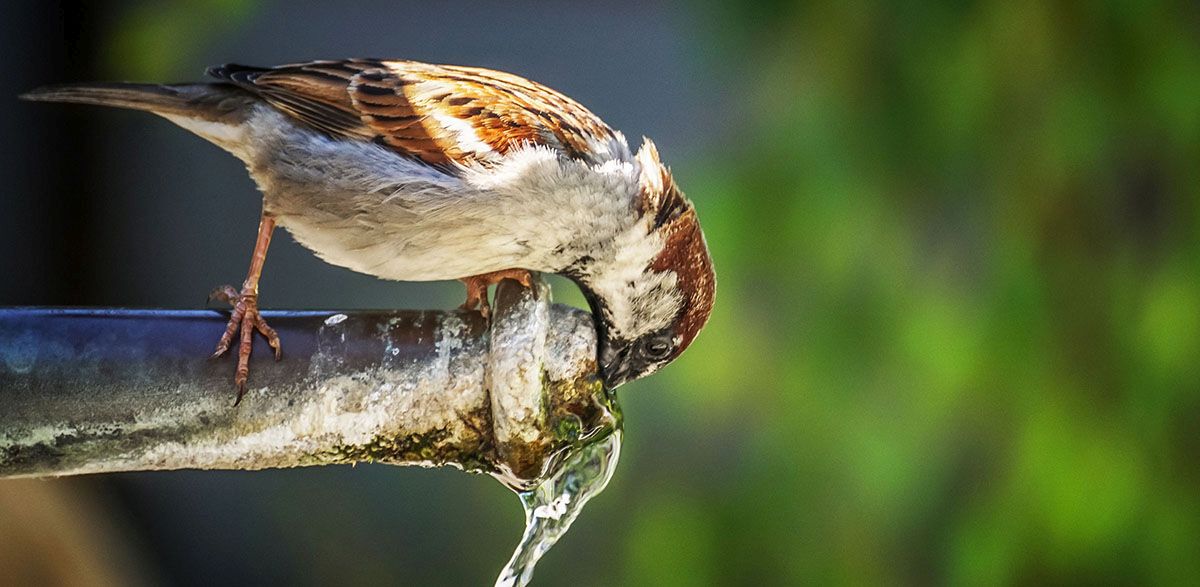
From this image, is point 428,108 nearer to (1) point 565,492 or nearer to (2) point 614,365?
(2) point 614,365

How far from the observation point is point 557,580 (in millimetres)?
3088

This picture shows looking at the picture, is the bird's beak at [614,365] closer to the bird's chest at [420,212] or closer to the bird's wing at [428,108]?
the bird's chest at [420,212]

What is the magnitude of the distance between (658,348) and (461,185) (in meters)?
0.31

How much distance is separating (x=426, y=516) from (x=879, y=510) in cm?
116

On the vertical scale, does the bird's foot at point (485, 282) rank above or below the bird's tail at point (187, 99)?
below

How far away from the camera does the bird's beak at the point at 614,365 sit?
1.42 meters

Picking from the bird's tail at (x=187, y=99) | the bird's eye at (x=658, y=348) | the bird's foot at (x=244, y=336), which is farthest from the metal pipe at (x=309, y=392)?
the bird's tail at (x=187, y=99)

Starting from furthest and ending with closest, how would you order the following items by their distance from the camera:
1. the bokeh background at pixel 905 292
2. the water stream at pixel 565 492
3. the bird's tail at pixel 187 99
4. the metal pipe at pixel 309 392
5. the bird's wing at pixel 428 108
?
1. the bokeh background at pixel 905 292
2. the bird's tail at pixel 187 99
3. the bird's wing at pixel 428 108
4. the water stream at pixel 565 492
5. the metal pipe at pixel 309 392

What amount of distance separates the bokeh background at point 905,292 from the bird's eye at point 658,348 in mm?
1289

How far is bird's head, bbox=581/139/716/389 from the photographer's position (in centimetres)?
142

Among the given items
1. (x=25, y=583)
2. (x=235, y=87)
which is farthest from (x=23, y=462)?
(x=25, y=583)

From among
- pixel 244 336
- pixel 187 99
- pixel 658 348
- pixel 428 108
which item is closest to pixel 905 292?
pixel 658 348

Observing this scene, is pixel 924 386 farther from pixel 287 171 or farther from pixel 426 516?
pixel 287 171

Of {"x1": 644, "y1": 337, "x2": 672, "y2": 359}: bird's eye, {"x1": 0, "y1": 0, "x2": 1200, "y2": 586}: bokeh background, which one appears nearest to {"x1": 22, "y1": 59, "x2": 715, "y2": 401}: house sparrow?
{"x1": 644, "y1": 337, "x2": 672, "y2": 359}: bird's eye
